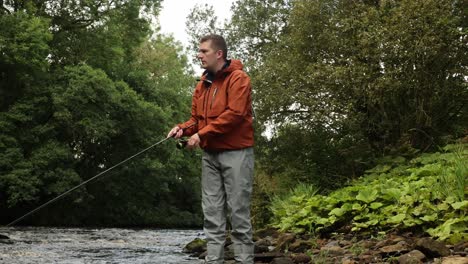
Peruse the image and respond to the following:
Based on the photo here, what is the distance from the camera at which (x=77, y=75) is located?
1075 inches

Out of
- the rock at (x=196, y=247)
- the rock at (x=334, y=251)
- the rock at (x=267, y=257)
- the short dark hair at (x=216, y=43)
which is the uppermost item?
the short dark hair at (x=216, y=43)

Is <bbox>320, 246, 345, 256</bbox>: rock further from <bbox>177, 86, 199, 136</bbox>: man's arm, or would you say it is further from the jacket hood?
the jacket hood

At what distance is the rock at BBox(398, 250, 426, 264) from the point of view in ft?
16.8

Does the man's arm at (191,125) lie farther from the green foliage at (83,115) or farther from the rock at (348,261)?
the green foliage at (83,115)

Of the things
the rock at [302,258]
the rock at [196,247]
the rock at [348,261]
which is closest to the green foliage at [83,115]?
the rock at [196,247]

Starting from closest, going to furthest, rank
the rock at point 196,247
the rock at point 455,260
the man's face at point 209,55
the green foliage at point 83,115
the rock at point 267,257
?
the rock at point 455,260
the man's face at point 209,55
the rock at point 267,257
the rock at point 196,247
the green foliage at point 83,115

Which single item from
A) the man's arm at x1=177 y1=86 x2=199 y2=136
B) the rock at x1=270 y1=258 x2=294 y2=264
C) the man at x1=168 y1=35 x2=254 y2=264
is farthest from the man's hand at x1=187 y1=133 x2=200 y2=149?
the rock at x1=270 y1=258 x2=294 y2=264

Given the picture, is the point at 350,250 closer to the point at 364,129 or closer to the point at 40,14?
the point at 364,129

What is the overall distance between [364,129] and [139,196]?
23.1m

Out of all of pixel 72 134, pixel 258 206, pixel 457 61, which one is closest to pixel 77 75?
pixel 72 134

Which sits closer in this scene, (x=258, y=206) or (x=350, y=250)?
(x=350, y=250)

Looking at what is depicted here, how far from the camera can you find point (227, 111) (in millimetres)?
4820

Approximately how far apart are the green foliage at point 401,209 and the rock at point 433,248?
457 millimetres

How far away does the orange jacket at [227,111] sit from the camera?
4.82m
